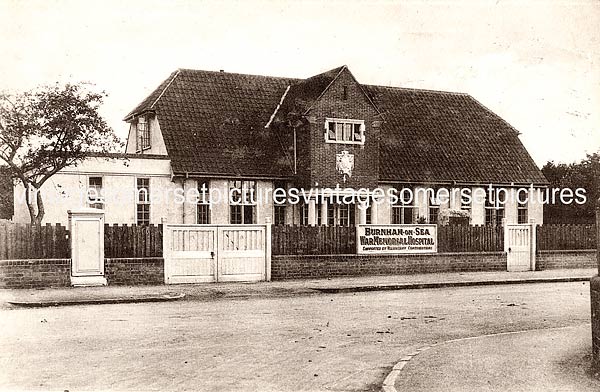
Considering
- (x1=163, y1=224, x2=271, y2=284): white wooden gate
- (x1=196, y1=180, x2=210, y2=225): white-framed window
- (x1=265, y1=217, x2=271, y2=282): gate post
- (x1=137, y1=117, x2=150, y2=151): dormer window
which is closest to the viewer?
(x1=163, y1=224, x2=271, y2=284): white wooden gate

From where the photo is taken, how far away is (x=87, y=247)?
67.7 feet

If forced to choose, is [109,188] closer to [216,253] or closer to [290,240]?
[216,253]

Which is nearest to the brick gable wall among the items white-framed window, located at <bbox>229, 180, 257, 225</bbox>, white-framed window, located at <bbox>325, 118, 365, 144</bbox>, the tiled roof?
white-framed window, located at <bbox>325, 118, 365, 144</bbox>

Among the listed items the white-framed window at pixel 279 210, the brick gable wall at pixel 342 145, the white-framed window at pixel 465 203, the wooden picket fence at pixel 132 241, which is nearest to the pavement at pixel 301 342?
the wooden picket fence at pixel 132 241

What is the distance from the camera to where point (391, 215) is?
34.3 m

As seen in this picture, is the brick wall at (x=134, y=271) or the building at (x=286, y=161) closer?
the brick wall at (x=134, y=271)

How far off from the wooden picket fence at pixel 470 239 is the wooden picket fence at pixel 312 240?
3685mm

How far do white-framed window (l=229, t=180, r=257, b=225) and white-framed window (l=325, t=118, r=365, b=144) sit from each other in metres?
3.85

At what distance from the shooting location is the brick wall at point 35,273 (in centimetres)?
1950

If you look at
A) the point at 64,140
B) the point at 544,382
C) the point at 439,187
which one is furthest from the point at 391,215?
the point at 544,382

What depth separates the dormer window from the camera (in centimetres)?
3322

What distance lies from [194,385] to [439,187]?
93.0 feet

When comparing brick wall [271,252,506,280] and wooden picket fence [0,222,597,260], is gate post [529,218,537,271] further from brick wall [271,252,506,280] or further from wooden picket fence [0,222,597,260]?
brick wall [271,252,506,280]

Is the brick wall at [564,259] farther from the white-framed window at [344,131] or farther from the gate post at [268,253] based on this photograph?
the gate post at [268,253]
